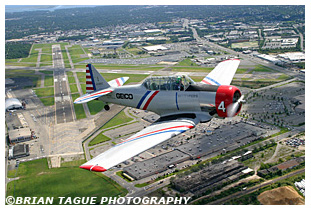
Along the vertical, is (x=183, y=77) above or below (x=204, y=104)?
above

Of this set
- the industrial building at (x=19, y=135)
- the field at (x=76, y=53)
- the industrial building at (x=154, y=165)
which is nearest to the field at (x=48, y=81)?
the field at (x=76, y=53)

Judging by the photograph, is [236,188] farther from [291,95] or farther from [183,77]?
[291,95]

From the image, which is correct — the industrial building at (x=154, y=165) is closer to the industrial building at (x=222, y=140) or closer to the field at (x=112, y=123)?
the industrial building at (x=222, y=140)

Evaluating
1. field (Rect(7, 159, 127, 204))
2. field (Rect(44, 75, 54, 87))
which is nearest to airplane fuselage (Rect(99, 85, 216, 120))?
field (Rect(7, 159, 127, 204))

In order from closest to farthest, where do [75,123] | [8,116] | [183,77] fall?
[183,77] < [75,123] < [8,116]

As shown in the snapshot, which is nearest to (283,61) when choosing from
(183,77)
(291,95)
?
(291,95)

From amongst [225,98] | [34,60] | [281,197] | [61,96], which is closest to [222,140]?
[281,197]

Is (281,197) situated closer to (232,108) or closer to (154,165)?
(232,108)
